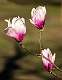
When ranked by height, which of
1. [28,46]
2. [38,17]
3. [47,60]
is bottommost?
[28,46]

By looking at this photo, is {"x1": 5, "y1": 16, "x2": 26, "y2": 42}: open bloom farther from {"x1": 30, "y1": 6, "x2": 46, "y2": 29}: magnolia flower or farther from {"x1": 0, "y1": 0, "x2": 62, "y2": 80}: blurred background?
{"x1": 0, "y1": 0, "x2": 62, "y2": 80}: blurred background

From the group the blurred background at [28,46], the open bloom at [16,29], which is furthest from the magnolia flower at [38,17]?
the blurred background at [28,46]

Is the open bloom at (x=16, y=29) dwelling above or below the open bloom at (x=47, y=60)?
above

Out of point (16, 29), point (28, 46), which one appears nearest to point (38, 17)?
point (16, 29)

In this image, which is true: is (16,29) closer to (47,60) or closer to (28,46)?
(47,60)

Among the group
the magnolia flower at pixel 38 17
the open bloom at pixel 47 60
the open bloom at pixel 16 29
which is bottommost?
the open bloom at pixel 47 60

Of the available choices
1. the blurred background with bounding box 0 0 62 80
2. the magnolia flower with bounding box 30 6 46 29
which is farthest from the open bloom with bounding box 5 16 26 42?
the blurred background with bounding box 0 0 62 80

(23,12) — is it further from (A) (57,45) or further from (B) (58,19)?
(A) (57,45)

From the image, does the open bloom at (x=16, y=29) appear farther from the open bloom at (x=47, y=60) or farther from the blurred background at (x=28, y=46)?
the blurred background at (x=28, y=46)

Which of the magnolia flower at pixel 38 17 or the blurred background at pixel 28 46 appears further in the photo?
the blurred background at pixel 28 46
